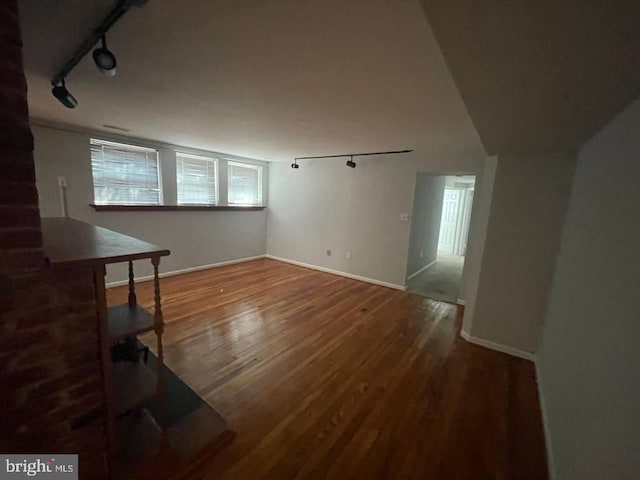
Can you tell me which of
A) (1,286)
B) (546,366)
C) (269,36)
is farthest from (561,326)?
(1,286)

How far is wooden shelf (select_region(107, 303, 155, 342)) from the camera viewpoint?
1206 mm

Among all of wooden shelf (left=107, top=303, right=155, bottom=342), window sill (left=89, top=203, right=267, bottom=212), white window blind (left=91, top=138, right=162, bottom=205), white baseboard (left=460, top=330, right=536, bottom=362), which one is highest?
white window blind (left=91, top=138, right=162, bottom=205)

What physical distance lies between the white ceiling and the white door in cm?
464

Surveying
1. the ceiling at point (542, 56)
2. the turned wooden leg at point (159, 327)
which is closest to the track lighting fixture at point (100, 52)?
the turned wooden leg at point (159, 327)

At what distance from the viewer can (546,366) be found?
2.01m

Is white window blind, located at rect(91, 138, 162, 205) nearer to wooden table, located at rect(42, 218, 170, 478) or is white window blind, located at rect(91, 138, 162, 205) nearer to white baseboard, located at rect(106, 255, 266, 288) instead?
white baseboard, located at rect(106, 255, 266, 288)

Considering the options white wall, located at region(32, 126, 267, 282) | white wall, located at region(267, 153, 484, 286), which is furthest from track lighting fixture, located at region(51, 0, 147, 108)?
white wall, located at region(267, 153, 484, 286)

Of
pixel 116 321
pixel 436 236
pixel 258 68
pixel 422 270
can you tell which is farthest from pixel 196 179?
pixel 436 236

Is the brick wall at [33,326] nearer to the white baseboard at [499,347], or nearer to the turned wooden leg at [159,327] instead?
the turned wooden leg at [159,327]

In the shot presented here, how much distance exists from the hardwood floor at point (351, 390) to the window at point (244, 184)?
8.08 feet

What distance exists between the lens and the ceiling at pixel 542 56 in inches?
28.3

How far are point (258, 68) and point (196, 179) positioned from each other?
3669 mm

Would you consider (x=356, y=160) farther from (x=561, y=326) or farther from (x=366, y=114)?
(x=561, y=326)

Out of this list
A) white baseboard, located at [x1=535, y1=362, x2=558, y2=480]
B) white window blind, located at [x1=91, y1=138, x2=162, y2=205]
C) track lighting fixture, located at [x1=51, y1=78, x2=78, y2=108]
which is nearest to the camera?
white baseboard, located at [x1=535, y1=362, x2=558, y2=480]
